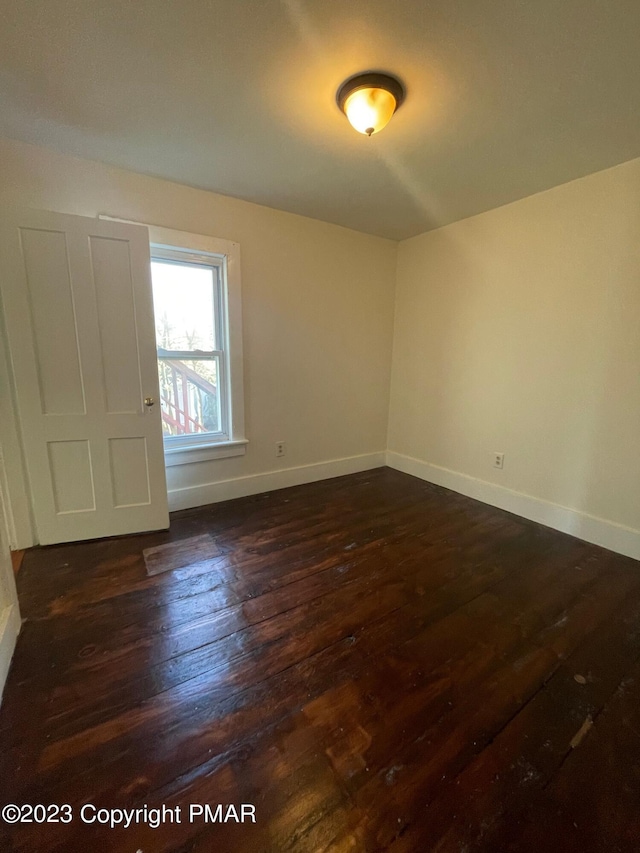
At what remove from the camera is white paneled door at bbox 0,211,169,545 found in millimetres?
1936

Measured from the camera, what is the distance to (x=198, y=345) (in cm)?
272

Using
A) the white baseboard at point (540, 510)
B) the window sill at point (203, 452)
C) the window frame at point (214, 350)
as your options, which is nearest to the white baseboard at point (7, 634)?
the window sill at point (203, 452)

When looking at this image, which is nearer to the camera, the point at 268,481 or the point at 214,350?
the point at 214,350

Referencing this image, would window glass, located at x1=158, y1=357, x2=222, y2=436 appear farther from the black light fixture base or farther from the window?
the black light fixture base

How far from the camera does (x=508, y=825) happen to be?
91 cm

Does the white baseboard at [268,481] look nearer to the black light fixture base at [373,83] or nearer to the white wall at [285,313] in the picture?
the white wall at [285,313]

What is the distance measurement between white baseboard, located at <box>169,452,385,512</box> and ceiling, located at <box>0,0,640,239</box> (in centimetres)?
228

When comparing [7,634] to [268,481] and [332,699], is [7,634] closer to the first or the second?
[332,699]

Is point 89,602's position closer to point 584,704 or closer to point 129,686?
point 129,686

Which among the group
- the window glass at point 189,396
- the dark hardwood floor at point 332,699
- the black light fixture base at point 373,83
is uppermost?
the black light fixture base at point 373,83

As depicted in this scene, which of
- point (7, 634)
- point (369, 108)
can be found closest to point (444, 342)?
point (369, 108)

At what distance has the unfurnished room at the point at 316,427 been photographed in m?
1.03

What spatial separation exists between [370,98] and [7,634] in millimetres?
2746

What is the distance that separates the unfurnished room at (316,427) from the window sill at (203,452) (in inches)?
0.8
